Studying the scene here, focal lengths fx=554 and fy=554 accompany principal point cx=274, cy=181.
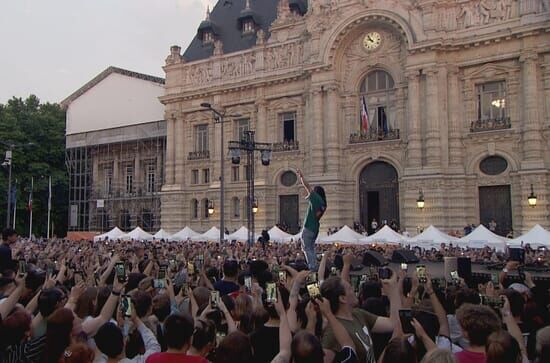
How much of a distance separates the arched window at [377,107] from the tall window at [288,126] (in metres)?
6.41

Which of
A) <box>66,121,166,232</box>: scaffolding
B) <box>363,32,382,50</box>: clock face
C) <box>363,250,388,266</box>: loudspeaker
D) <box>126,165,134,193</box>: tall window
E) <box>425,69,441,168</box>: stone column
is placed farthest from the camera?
<box>126,165,134,193</box>: tall window

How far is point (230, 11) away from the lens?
5491 centimetres

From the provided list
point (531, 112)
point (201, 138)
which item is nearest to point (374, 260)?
point (531, 112)

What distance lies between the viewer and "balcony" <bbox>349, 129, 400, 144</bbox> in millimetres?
39094

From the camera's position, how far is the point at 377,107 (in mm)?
40469

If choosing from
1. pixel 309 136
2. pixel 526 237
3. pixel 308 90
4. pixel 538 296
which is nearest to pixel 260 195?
pixel 309 136

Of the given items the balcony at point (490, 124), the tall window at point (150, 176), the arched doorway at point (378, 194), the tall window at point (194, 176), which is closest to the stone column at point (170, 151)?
the tall window at point (194, 176)

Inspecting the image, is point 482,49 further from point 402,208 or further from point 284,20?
point 284,20

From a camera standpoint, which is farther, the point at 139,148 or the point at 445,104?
the point at 139,148

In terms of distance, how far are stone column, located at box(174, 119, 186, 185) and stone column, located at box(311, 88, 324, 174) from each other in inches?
557

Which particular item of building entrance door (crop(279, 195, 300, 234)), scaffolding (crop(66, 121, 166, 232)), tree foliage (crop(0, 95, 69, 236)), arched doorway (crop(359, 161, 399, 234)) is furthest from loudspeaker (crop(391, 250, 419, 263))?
tree foliage (crop(0, 95, 69, 236))

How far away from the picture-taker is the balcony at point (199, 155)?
161 ft

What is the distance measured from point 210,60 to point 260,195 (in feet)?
44.3

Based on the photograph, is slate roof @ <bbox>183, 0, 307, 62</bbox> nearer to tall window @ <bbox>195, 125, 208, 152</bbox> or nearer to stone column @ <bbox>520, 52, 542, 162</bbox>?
tall window @ <bbox>195, 125, 208, 152</bbox>
